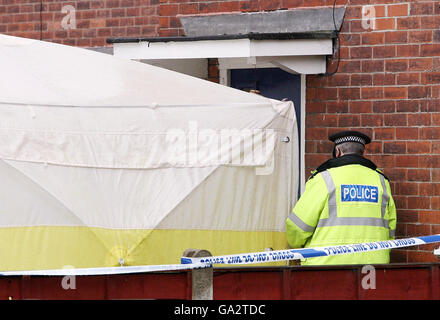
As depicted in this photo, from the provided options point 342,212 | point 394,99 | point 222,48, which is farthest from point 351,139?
point 222,48

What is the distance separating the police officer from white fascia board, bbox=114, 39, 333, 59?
172 cm

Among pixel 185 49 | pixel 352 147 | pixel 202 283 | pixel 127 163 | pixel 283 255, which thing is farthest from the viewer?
pixel 185 49

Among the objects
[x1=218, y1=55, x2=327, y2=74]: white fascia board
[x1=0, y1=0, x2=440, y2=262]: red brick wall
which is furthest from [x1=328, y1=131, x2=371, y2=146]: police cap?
[x1=218, y1=55, x2=327, y2=74]: white fascia board

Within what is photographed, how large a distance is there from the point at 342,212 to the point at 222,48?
2283 mm

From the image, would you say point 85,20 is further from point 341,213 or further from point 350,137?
point 341,213

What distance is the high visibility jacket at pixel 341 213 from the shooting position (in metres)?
6.71

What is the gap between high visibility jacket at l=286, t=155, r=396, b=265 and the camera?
6.71 metres

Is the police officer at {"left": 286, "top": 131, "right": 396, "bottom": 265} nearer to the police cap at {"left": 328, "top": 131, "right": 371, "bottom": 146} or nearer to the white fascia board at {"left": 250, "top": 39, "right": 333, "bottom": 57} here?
the police cap at {"left": 328, "top": 131, "right": 371, "bottom": 146}

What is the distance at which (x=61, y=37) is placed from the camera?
10.8 meters

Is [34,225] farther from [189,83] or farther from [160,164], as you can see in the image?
[189,83]

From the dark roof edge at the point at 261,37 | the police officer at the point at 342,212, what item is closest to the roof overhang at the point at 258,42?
the dark roof edge at the point at 261,37

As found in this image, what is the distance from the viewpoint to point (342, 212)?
6727 millimetres

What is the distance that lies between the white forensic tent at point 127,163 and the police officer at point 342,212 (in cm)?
27

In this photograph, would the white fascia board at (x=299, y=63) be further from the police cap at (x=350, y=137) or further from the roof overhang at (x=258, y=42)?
the police cap at (x=350, y=137)
